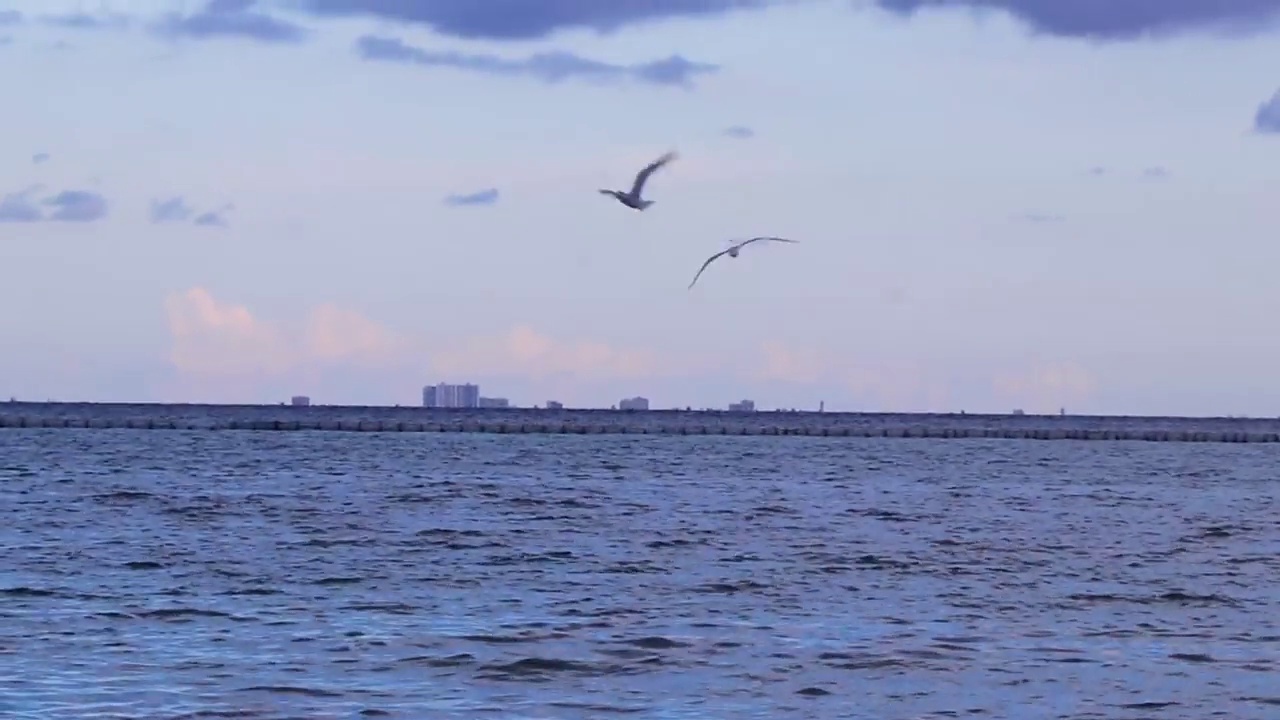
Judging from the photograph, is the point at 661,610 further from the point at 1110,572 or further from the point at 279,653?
the point at 1110,572

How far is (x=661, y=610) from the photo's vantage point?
26656mm

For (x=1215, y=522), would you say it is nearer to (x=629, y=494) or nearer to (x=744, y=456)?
(x=629, y=494)

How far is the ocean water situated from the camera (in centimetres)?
2019

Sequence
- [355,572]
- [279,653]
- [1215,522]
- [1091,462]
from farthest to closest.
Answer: [1091,462]
[1215,522]
[355,572]
[279,653]

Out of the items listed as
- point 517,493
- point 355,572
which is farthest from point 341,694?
point 517,493

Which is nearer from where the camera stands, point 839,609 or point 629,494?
point 839,609

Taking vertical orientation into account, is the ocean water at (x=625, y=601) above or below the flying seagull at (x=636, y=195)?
below

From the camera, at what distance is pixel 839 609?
27.1 meters

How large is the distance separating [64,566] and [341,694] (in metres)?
13.0

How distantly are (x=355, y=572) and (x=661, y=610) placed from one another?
6.35 meters

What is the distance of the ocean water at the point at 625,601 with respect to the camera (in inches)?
795

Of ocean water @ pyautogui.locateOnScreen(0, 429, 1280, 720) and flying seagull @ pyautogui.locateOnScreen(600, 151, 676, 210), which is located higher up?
flying seagull @ pyautogui.locateOnScreen(600, 151, 676, 210)

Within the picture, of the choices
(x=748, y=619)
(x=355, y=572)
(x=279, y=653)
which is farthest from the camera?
(x=355, y=572)

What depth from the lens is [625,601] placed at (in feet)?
90.7
